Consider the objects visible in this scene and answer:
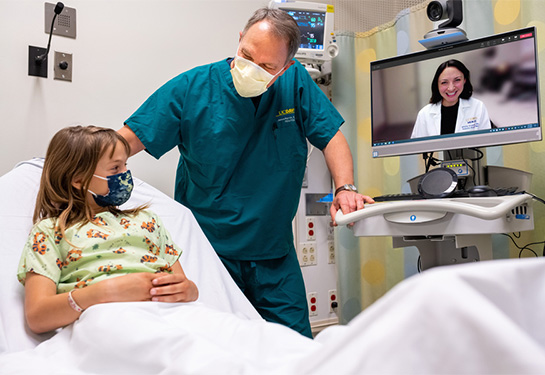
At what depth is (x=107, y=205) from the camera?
127 cm

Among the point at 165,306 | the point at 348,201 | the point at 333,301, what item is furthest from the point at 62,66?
the point at 333,301

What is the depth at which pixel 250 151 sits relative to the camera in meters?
1.69

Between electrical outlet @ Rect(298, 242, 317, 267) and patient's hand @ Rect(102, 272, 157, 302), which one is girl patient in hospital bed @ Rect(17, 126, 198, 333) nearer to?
patient's hand @ Rect(102, 272, 157, 302)

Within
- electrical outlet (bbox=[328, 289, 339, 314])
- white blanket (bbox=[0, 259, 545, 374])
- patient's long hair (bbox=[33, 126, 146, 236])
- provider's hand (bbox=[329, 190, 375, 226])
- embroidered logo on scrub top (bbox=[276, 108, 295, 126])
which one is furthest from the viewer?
electrical outlet (bbox=[328, 289, 339, 314])

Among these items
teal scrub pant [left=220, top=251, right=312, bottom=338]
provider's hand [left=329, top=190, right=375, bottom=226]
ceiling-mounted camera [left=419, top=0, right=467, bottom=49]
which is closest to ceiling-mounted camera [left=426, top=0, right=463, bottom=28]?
ceiling-mounted camera [left=419, top=0, right=467, bottom=49]

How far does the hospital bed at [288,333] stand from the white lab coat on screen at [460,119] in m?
1.03

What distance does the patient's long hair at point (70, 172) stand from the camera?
4.02 feet

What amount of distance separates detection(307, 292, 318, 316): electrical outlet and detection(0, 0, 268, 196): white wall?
Answer: 101cm

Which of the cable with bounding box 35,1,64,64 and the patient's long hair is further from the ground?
the cable with bounding box 35,1,64,64

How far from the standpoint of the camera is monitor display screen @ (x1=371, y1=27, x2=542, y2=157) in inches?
69.0

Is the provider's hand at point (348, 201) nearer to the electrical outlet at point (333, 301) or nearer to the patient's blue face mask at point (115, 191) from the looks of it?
the patient's blue face mask at point (115, 191)

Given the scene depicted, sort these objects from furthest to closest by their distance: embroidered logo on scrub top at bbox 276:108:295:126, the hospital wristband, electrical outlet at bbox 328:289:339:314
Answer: electrical outlet at bbox 328:289:339:314
embroidered logo on scrub top at bbox 276:108:295:126
the hospital wristband

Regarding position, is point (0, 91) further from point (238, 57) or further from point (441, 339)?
point (441, 339)

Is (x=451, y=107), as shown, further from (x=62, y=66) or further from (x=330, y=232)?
(x=62, y=66)
